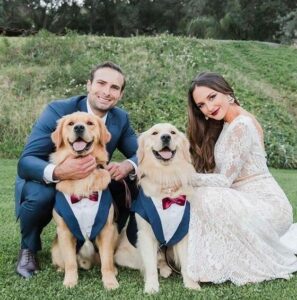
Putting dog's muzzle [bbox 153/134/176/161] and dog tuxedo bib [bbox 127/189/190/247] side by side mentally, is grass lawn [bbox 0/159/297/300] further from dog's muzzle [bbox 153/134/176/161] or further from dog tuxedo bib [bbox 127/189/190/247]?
dog's muzzle [bbox 153/134/176/161]

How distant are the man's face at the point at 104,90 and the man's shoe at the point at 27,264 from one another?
1049mm

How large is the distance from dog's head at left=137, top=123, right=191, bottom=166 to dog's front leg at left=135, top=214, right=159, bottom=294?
40cm

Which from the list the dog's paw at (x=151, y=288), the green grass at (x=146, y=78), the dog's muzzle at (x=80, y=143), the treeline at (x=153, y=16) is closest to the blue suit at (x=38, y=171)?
the dog's muzzle at (x=80, y=143)

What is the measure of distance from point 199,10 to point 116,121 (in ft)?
78.4

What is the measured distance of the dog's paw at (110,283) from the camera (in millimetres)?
2898

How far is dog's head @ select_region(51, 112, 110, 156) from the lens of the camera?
3053 millimetres

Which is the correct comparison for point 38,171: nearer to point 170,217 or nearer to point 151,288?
point 170,217

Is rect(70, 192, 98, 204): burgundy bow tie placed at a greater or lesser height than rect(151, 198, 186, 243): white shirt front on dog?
greater

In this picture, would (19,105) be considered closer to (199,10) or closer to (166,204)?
(166,204)

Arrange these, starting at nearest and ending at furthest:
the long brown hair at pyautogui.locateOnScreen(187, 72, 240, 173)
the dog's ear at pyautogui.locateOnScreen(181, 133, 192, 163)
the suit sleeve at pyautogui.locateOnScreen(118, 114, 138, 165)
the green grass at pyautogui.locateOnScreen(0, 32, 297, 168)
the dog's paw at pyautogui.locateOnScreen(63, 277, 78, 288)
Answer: the dog's paw at pyautogui.locateOnScreen(63, 277, 78, 288), the dog's ear at pyautogui.locateOnScreen(181, 133, 192, 163), the long brown hair at pyautogui.locateOnScreen(187, 72, 240, 173), the suit sleeve at pyautogui.locateOnScreen(118, 114, 138, 165), the green grass at pyautogui.locateOnScreen(0, 32, 297, 168)

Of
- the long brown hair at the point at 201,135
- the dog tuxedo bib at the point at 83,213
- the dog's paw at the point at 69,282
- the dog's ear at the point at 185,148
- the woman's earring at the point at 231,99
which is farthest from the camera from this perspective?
the long brown hair at the point at 201,135

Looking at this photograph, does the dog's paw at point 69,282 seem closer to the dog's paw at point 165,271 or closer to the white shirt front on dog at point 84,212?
the white shirt front on dog at point 84,212

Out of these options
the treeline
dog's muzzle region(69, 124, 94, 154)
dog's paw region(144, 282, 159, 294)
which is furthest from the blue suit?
the treeline

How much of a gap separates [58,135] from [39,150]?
0.79 feet
